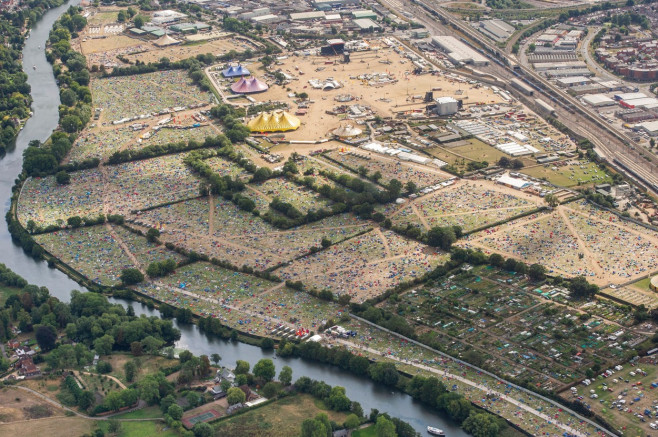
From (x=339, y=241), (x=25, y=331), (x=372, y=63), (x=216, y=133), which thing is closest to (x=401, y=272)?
(x=339, y=241)

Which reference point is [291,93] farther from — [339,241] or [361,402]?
[361,402]

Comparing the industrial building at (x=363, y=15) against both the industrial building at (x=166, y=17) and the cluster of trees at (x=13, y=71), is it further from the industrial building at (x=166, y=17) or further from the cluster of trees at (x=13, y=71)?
the cluster of trees at (x=13, y=71)

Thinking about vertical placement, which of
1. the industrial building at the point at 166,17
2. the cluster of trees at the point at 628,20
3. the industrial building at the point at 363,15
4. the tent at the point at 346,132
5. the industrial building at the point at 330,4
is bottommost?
the tent at the point at 346,132

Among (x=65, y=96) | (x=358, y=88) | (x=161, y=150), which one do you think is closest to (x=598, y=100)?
(x=358, y=88)

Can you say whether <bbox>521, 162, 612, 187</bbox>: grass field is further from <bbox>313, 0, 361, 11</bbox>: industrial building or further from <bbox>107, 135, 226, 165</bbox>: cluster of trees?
<bbox>313, 0, 361, 11</bbox>: industrial building

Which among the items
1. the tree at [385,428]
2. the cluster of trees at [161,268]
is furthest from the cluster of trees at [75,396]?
the tree at [385,428]

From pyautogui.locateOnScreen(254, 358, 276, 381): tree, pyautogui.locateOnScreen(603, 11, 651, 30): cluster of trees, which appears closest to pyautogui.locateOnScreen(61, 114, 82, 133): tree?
pyautogui.locateOnScreen(254, 358, 276, 381): tree
